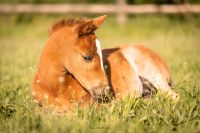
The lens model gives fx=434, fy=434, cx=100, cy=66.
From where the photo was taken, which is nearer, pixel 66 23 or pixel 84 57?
pixel 84 57

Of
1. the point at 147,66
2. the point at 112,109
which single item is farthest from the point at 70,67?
the point at 147,66

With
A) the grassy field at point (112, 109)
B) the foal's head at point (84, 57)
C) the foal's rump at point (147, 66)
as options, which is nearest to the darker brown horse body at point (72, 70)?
the foal's head at point (84, 57)

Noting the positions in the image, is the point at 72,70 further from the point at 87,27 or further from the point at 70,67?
the point at 87,27

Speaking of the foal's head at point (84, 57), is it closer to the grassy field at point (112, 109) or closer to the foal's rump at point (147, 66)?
the grassy field at point (112, 109)

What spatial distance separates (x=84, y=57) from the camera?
4.93 metres

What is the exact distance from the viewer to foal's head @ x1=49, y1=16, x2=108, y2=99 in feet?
16.1

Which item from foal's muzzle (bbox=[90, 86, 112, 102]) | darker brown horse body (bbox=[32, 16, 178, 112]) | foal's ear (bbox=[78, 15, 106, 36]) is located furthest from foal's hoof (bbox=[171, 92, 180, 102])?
foal's ear (bbox=[78, 15, 106, 36])

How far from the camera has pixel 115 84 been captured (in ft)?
19.5

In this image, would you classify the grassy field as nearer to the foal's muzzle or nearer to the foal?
the foal's muzzle

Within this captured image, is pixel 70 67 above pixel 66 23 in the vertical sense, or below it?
below

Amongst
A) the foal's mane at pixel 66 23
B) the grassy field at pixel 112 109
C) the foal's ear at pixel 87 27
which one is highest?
the foal's mane at pixel 66 23

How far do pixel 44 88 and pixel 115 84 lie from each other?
3.71 ft

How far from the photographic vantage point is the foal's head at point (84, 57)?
490cm

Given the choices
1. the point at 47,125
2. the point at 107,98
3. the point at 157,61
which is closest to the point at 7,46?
the point at 157,61
